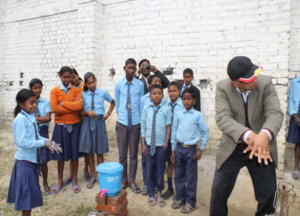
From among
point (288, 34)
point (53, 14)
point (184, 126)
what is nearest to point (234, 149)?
point (184, 126)

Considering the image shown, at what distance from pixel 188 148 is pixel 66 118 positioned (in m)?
2.03

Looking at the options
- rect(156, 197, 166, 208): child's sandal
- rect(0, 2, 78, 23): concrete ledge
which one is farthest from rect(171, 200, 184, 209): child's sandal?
rect(0, 2, 78, 23): concrete ledge

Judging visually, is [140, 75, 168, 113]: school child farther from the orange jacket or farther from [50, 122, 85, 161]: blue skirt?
[50, 122, 85, 161]: blue skirt

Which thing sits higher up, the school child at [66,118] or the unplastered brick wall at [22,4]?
the unplastered brick wall at [22,4]

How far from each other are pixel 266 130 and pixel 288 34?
2926 millimetres

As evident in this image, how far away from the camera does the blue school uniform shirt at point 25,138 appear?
2.50m

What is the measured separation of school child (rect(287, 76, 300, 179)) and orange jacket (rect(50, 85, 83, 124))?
3.76 meters

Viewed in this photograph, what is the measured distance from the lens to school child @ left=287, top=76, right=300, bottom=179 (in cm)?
400

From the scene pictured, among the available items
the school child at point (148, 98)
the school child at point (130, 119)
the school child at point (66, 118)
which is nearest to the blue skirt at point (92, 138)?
the school child at point (66, 118)

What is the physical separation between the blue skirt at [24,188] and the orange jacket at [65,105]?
1.16m

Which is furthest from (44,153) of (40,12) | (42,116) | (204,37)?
(40,12)

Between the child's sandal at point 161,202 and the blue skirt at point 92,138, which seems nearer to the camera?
the child's sandal at point 161,202

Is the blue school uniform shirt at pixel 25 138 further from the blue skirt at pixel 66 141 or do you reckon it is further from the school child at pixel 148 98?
the school child at pixel 148 98

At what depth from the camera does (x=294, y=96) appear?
4.05 meters
